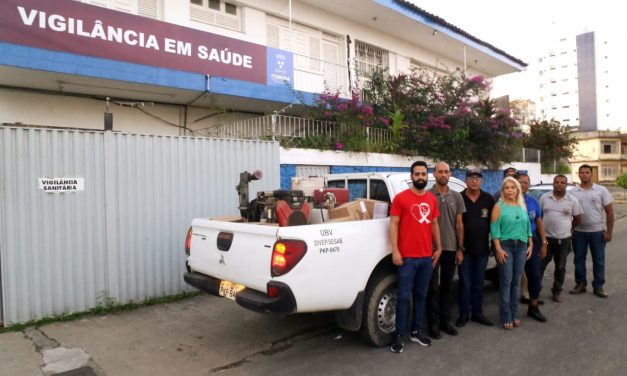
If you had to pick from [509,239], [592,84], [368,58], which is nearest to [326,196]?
[509,239]

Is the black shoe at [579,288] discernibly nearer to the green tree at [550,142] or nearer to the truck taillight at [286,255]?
the truck taillight at [286,255]

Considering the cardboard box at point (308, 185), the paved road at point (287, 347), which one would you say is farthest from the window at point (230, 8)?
the paved road at point (287, 347)

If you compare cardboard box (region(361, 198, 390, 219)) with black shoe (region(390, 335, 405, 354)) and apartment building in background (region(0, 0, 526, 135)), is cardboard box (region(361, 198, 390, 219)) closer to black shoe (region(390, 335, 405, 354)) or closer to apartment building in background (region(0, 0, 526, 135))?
black shoe (region(390, 335, 405, 354))

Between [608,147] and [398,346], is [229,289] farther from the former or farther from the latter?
[608,147]

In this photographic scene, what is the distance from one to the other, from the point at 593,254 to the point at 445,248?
2925mm

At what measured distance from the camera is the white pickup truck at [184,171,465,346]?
11.3 feet

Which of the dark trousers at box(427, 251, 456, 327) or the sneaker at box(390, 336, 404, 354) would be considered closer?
the sneaker at box(390, 336, 404, 354)

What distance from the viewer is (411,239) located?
3.96 metres

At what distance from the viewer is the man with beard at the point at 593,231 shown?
19.0 ft

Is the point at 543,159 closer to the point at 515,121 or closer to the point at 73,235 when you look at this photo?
the point at 515,121

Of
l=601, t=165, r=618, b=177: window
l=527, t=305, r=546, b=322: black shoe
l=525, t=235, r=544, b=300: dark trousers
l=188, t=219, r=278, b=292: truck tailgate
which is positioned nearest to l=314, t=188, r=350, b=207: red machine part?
l=188, t=219, r=278, b=292: truck tailgate

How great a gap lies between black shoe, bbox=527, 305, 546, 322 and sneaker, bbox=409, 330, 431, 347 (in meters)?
1.59

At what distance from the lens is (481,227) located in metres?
4.60

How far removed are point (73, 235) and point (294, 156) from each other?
4160 millimetres
